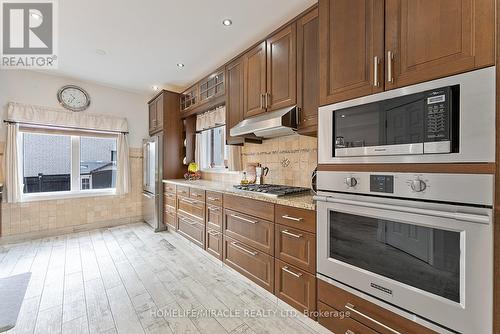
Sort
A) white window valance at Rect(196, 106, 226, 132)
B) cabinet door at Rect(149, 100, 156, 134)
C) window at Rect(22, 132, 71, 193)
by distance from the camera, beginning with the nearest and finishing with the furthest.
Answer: white window valance at Rect(196, 106, 226, 132) < window at Rect(22, 132, 71, 193) < cabinet door at Rect(149, 100, 156, 134)

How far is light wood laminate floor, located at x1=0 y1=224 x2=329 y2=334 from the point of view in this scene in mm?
1616

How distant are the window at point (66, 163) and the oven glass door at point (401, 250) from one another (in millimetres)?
4264

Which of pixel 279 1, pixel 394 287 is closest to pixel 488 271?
pixel 394 287

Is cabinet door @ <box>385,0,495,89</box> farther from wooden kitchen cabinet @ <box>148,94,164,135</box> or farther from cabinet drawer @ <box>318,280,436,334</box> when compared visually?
wooden kitchen cabinet @ <box>148,94,164,135</box>

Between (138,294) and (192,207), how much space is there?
118 centimetres

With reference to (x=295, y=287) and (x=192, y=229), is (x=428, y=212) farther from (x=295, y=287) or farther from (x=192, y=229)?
(x=192, y=229)

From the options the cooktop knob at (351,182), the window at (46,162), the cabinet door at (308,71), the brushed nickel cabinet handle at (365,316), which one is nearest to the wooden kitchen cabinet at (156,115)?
the window at (46,162)

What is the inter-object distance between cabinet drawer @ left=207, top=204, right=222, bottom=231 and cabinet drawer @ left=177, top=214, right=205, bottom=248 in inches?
7.7

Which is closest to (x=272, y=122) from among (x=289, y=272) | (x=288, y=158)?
(x=288, y=158)

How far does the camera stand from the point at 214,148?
148 inches

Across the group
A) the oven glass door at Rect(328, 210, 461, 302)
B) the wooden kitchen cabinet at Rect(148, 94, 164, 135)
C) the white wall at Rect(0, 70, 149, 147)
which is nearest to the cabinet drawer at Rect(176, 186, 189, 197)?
the wooden kitchen cabinet at Rect(148, 94, 164, 135)

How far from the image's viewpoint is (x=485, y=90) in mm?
875

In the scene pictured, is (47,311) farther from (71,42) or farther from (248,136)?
(71,42)

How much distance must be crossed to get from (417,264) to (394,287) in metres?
0.17
